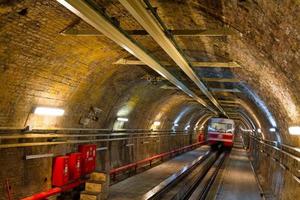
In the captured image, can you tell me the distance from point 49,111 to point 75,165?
251 centimetres

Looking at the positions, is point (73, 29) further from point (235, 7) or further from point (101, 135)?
point (101, 135)

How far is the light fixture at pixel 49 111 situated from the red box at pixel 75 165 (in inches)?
61.6

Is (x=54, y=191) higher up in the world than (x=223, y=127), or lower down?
lower down

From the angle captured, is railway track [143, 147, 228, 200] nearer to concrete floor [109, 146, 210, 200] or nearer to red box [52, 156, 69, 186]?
concrete floor [109, 146, 210, 200]

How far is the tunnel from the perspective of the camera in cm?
588

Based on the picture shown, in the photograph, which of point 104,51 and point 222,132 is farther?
point 222,132

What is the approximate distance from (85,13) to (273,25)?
8.58ft

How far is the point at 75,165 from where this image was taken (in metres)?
11.2

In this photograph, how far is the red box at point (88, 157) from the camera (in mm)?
11966

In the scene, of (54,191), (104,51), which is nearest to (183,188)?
(54,191)

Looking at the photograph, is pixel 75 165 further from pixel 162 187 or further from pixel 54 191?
pixel 162 187

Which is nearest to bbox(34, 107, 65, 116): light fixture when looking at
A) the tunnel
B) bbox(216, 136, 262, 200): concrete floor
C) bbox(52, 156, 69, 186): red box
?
the tunnel

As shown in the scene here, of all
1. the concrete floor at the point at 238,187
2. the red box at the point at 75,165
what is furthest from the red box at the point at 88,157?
the concrete floor at the point at 238,187

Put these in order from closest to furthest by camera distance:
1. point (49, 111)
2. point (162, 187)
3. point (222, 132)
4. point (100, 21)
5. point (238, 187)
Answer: point (100, 21)
point (49, 111)
point (162, 187)
point (238, 187)
point (222, 132)
